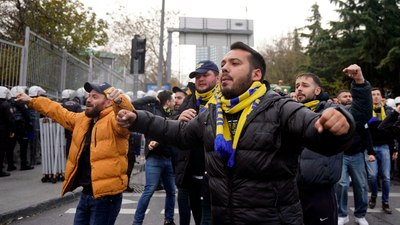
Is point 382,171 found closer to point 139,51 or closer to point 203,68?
point 203,68

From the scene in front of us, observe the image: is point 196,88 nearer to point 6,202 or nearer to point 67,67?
point 6,202

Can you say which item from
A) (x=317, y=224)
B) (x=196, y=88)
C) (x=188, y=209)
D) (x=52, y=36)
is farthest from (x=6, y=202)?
(x=52, y=36)

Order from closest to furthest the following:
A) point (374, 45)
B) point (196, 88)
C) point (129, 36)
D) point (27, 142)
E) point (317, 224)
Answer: point (317, 224), point (196, 88), point (27, 142), point (374, 45), point (129, 36)

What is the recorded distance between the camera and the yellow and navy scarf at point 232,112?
8.39ft

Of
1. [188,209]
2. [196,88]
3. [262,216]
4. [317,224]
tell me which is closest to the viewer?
[262,216]

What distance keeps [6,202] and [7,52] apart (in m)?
5.30

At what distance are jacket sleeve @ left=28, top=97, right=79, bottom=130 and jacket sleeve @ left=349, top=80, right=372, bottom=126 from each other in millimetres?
2708

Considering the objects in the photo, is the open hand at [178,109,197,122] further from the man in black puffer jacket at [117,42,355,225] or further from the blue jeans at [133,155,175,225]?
the blue jeans at [133,155,175,225]

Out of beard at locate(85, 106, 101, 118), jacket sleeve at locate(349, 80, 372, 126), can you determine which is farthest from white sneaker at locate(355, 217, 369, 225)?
beard at locate(85, 106, 101, 118)

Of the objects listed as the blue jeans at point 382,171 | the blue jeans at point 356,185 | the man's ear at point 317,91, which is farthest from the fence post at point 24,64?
the man's ear at point 317,91

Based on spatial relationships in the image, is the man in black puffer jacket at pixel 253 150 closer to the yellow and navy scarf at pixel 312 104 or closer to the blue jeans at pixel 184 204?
the yellow and navy scarf at pixel 312 104

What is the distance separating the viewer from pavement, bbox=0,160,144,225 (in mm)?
6605

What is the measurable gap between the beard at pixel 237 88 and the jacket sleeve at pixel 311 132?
31cm

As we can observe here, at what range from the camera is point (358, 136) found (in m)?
6.16
